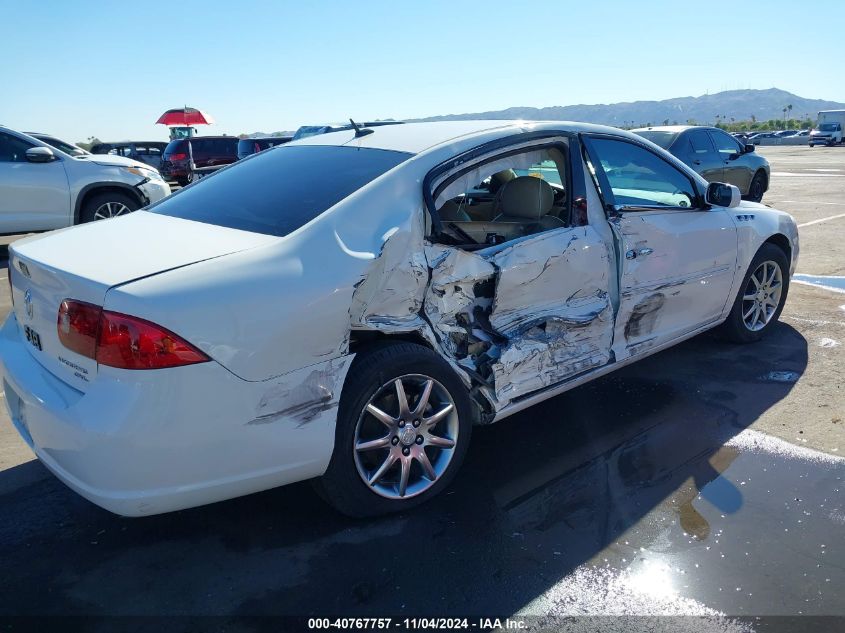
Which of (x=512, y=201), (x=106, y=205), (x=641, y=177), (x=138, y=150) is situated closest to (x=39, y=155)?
(x=106, y=205)

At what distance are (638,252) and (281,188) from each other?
1992 mm

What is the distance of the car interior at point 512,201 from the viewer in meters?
3.48

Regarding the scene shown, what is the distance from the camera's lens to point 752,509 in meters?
3.14

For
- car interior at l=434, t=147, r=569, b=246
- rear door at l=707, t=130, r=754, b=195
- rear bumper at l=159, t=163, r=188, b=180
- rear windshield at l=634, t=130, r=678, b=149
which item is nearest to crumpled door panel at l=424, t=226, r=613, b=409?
car interior at l=434, t=147, r=569, b=246

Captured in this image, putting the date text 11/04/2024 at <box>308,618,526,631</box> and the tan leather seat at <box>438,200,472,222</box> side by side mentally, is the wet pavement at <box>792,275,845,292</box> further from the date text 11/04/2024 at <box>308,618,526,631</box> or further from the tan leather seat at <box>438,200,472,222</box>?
the date text 11/04/2024 at <box>308,618,526,631</box>

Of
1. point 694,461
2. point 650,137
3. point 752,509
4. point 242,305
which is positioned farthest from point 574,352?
point 650,137

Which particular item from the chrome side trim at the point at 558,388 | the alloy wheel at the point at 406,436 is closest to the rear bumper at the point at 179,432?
the alloy wheel at the point at 406,436

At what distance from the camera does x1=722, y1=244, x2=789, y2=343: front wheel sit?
16.7 feet

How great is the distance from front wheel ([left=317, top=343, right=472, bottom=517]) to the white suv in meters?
7.90

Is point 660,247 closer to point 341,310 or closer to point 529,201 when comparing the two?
point 529,201

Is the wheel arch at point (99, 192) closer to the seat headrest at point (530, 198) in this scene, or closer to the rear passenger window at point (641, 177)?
the seat headrest at point (530, 198)

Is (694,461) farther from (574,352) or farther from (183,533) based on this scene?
(183,533)

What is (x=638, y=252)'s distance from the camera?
397cm

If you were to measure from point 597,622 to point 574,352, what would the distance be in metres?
1.49
